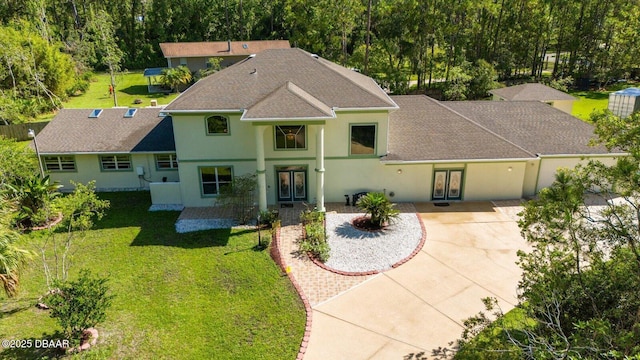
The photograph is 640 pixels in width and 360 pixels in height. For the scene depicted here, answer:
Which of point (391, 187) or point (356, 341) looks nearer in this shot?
point (356, 341)

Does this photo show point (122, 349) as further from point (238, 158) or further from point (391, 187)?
point (391, 187)

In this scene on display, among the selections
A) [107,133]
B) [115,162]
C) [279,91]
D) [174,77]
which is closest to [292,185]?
[279,91]

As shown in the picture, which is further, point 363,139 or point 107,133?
point 107,133

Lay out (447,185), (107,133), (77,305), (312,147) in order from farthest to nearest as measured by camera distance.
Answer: (107,133), (447,185), (312,147), (77,305)

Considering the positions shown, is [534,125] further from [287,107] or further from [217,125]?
[217,125]

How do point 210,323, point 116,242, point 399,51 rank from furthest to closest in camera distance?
point 399,51, point 116,242, point 210,323

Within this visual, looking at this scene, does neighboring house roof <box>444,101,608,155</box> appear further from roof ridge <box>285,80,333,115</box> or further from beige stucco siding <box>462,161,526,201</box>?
roof ridge <box>285,80,333,115</box>

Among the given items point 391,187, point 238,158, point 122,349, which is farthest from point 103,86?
point 122,349
